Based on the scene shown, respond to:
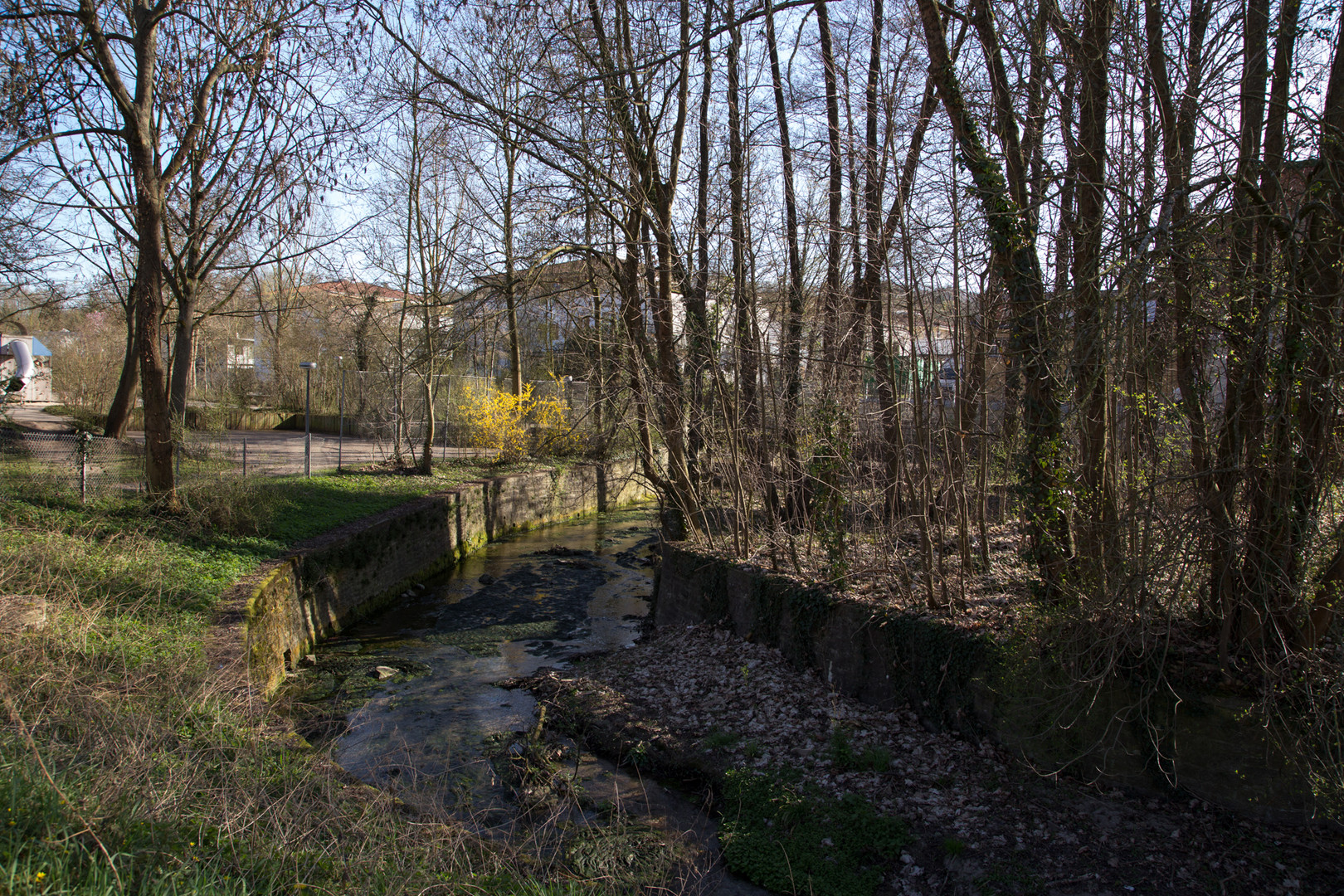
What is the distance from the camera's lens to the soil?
4.57m

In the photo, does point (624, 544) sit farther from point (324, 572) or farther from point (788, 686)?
point (788, 686)

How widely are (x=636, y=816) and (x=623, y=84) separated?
921cm

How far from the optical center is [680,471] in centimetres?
1065

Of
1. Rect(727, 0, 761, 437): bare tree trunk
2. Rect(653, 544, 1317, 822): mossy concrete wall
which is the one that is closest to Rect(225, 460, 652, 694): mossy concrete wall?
Rect(727, 0, 761, 437): bare tree trunk

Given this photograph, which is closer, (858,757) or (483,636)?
(858,757)

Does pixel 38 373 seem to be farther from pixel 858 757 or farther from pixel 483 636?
pixel 858 757

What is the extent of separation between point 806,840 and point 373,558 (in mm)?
8828

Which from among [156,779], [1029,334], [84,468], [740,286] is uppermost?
[740,286]

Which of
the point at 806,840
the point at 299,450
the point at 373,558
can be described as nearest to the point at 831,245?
the point at 806,840

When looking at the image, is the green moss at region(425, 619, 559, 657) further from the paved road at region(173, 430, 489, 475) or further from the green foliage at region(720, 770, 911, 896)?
the paved road at region(173, 430, 489, 475)

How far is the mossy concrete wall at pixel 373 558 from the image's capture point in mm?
8625

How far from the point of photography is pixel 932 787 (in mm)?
5746

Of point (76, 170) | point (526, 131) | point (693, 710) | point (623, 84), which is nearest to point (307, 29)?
point (526, 131)

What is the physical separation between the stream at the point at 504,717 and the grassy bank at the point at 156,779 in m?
0.71
